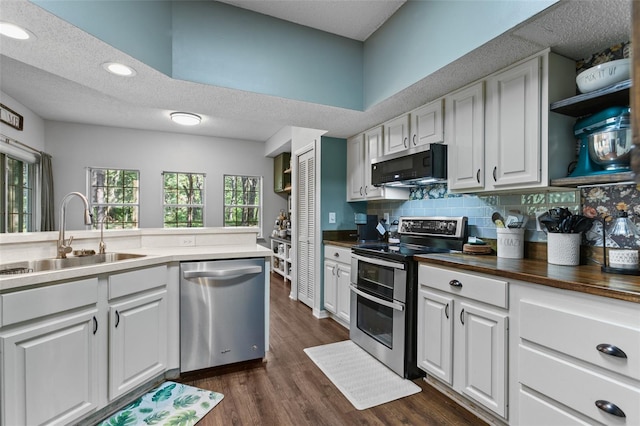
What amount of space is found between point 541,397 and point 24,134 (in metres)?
6.38

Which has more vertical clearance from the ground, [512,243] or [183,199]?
[183,199]

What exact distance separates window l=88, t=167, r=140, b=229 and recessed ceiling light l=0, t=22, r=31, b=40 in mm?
4439

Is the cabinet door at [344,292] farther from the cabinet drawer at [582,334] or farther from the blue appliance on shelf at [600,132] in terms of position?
the blue appliance on shelf at [600,132]

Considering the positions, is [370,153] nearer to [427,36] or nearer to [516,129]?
[427,36]

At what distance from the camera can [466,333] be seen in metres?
1.87

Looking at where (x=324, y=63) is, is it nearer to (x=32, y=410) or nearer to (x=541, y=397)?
(x=541, y=397)

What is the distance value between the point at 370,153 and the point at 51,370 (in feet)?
9.77

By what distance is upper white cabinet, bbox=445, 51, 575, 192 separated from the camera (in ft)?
5.92

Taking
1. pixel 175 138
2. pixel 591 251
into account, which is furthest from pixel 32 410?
pixel 175 138

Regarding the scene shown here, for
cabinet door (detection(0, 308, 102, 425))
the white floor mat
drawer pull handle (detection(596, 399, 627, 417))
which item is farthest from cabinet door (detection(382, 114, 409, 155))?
cabinet door (detection(0, 308, 102, 425))

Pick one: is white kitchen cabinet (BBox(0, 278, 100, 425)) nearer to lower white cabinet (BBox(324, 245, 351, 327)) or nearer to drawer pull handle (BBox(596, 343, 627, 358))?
lower white cabinet (BBox(324, 245, 351, 327))

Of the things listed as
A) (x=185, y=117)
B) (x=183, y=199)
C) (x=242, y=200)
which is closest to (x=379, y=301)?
(x=185, y=117)

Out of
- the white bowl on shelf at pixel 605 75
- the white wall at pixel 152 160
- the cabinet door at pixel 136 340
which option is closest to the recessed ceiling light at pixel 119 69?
the cabinet door at pixel 136 340

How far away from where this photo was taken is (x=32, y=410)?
1.50 metres
